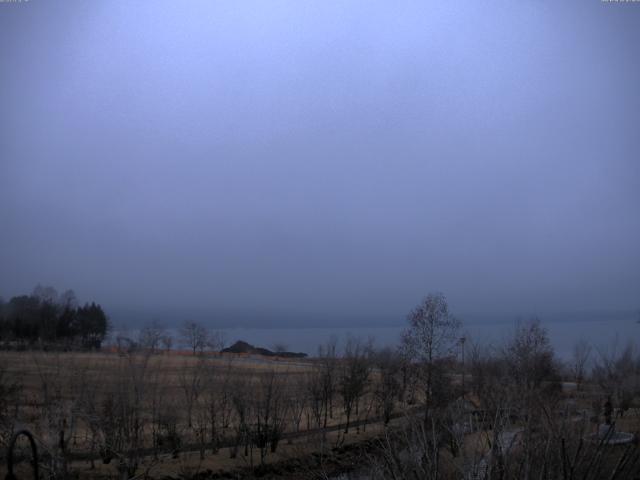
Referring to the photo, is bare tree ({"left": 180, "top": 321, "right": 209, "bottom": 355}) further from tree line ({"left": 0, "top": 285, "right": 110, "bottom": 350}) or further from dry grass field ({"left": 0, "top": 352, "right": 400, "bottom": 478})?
dry grass field ({"left": 0, "top": 352, "right": 400, "bottom": 478})

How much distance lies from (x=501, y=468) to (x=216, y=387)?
111 ft

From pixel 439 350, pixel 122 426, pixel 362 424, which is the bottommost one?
pixel 362 424

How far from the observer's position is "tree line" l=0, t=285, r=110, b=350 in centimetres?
8402

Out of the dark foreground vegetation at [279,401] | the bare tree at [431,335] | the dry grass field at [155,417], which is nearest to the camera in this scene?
the dark foreground vegetation at [279,401]

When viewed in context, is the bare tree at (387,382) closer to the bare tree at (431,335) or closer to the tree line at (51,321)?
the bare tree at (431,335)

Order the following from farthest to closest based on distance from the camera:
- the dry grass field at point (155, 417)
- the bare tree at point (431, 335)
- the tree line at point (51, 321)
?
the tree line at point (51, 321) < the bare tree at point (431, 335) < the dry grass field at point (155, 417)

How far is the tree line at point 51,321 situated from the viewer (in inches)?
3308

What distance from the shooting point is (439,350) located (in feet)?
158

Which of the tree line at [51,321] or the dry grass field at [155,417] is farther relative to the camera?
the tree line at [51,321]

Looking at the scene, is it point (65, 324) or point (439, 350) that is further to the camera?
point (65, 324)

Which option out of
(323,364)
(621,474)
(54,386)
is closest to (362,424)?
(323,364)

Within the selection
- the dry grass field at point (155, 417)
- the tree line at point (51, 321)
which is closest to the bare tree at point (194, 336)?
the tree line at point (51, 321)

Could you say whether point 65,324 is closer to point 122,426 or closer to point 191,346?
point 191,346

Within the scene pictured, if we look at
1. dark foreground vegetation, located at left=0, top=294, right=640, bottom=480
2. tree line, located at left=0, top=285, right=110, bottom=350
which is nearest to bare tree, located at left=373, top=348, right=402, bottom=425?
dark foreground vegetation, located at left=0, top=294, right=640, bottom=480
